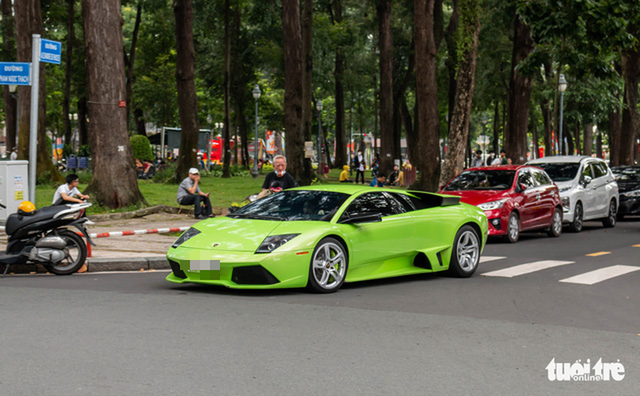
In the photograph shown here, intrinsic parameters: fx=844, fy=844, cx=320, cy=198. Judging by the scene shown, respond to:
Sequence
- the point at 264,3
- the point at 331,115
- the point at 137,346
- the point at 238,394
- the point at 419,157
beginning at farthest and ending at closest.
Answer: the point at 331,115
the point at 264,3
the point at 419,157
the point at 137,346
the point at 238,394

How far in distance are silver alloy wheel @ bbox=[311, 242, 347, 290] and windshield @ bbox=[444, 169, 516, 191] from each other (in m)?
8.54

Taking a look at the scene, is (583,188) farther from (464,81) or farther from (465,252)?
(465,252)

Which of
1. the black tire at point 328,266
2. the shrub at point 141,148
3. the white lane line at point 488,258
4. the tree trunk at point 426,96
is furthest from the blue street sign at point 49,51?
the shrub at point 141,148

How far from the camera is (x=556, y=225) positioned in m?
18.9

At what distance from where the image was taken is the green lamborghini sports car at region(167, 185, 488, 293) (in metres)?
9.34

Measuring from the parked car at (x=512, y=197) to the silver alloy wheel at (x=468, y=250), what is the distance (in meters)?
5.13

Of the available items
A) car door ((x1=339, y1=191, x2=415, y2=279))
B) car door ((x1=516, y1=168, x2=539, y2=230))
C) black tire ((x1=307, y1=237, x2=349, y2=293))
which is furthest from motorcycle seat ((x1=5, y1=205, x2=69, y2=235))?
car door ((x1=516, y1=168, x2=539, y2=230))

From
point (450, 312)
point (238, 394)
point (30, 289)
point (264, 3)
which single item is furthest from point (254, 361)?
point (264, 3)

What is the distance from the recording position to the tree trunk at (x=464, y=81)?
25219 mm

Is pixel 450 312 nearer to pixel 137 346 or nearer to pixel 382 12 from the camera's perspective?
pixel 137 346

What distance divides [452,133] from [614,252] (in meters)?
10.8

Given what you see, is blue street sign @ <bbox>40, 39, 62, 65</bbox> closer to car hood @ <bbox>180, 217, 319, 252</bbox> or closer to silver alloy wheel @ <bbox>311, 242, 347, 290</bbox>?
car hood @ <bbox>180, 217, 319, 252</bbox>

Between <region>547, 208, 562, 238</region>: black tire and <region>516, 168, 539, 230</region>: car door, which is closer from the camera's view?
<region>516, 168, 539, 230</region>: car door

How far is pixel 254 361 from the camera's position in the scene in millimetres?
6277
